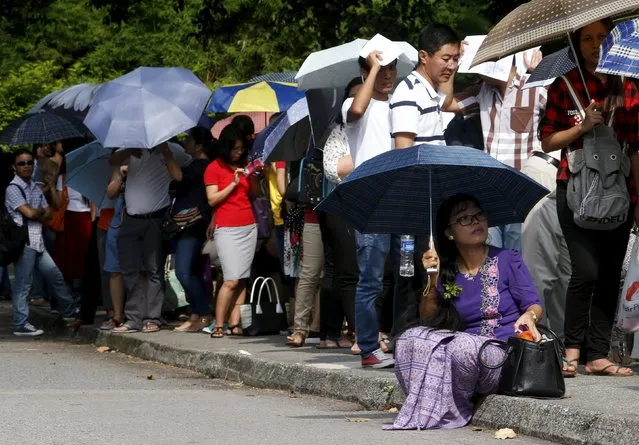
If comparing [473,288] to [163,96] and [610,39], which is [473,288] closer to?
[610,39]

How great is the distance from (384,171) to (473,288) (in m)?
0.80

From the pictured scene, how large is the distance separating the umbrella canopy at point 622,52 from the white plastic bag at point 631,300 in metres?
1.40

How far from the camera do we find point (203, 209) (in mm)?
14148

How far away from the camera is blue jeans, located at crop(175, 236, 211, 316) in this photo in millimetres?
14203

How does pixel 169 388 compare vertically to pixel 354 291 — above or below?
below

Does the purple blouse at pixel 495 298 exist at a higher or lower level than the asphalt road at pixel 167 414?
higher

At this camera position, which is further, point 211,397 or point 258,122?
point 258,122

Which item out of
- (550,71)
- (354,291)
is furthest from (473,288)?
(354,291)

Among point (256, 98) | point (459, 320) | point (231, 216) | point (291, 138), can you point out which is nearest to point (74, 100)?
point (256, 98)

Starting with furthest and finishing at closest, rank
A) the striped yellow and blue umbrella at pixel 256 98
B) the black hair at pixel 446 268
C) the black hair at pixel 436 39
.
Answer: the striped yellow and blue umbrella at pixel 256 98 → the black hair at pixel 436 39 → the black hair at pixel 446 268

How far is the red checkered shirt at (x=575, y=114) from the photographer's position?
9133 mm

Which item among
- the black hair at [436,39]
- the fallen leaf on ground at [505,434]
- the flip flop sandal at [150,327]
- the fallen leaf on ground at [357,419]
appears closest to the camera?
the fallen leaf on ground at [505,434]

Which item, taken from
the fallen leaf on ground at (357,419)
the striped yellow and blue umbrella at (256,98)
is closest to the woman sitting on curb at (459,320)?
the fallen leaf on ground at (357,419)

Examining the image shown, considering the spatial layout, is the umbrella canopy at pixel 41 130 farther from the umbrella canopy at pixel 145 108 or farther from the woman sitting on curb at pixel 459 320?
the woman sitting on curb at pixel 459 320
